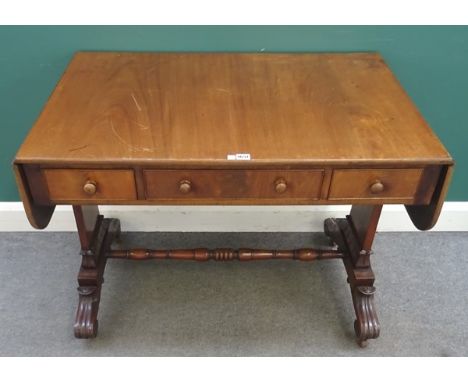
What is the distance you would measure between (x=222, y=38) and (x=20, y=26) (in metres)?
0.69

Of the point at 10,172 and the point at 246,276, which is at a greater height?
the point at 10,172

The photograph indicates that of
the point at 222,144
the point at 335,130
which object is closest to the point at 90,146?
the point at 222,144

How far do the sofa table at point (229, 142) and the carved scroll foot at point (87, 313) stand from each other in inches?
18.4

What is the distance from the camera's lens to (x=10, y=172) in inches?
75.4

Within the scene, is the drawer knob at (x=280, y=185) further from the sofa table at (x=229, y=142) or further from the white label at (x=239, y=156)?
the white label at (x=239, y=156)

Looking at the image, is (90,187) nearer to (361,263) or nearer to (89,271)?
(89,271)

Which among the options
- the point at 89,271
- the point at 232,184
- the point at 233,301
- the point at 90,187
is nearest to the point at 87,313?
the point at 89,271

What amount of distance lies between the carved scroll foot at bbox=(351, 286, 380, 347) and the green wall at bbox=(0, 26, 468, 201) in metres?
0.79

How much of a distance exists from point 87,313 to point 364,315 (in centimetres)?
101

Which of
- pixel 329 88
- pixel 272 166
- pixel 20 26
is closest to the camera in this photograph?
pixel 272 166

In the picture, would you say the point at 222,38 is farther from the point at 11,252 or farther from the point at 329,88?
the point at 11,252

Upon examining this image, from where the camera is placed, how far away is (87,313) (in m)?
1.64

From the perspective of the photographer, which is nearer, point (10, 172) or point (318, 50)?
point (318, 50)

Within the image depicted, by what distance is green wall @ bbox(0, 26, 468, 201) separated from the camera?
157 cm
